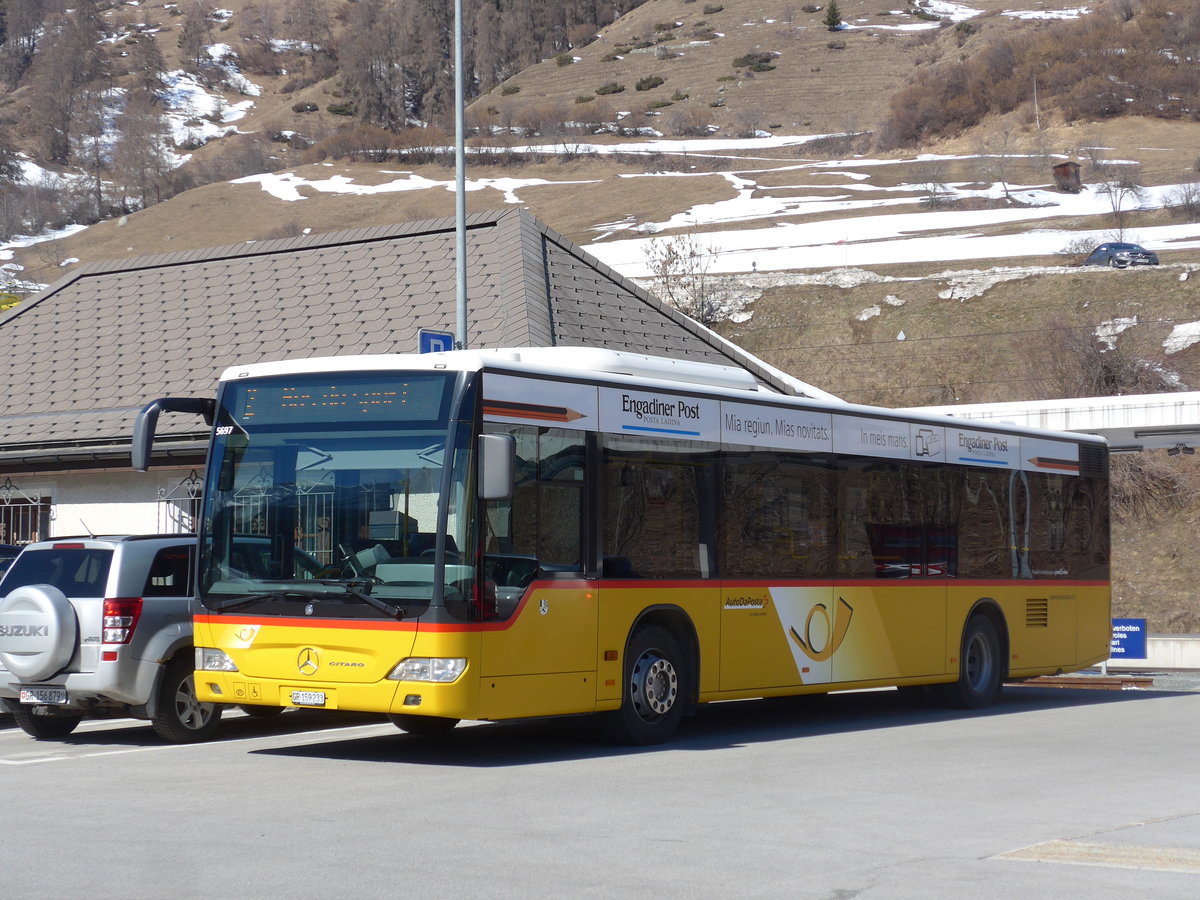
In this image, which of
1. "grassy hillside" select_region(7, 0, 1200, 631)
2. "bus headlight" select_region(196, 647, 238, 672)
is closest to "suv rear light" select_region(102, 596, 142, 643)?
"bus headlight" select_region(196, 647, 238, 672)

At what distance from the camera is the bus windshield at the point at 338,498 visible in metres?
10.8

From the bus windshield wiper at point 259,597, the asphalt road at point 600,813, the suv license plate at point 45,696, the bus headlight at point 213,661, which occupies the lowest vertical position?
the asphalt road at point 600,813

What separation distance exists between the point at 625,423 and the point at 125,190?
15598 centimetres

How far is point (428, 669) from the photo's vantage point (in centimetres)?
1074

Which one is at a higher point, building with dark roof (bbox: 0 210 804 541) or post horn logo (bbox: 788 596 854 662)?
building with dark roof (bbox: 0 210 804 541)

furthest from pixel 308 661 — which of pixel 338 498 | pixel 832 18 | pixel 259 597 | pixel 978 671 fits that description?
pixel 832 18

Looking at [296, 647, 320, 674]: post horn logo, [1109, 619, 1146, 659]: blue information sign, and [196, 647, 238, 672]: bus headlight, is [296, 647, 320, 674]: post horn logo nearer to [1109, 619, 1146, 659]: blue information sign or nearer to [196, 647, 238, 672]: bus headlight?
[196, 647, 238, 672]: bus headlight

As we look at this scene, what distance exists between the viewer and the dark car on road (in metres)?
58.8

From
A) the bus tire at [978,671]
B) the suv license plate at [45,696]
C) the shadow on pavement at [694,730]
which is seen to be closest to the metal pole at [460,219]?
the shadow on pavement at [694,730]

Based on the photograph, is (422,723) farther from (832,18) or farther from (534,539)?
(832,18)

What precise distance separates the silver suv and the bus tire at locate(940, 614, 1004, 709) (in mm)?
8125

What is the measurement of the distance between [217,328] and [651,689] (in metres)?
16.7

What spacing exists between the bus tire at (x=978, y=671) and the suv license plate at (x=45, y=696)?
30.4 ft

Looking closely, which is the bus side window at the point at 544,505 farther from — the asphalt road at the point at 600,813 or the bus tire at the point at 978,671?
the bus tire at the point at 978,671
